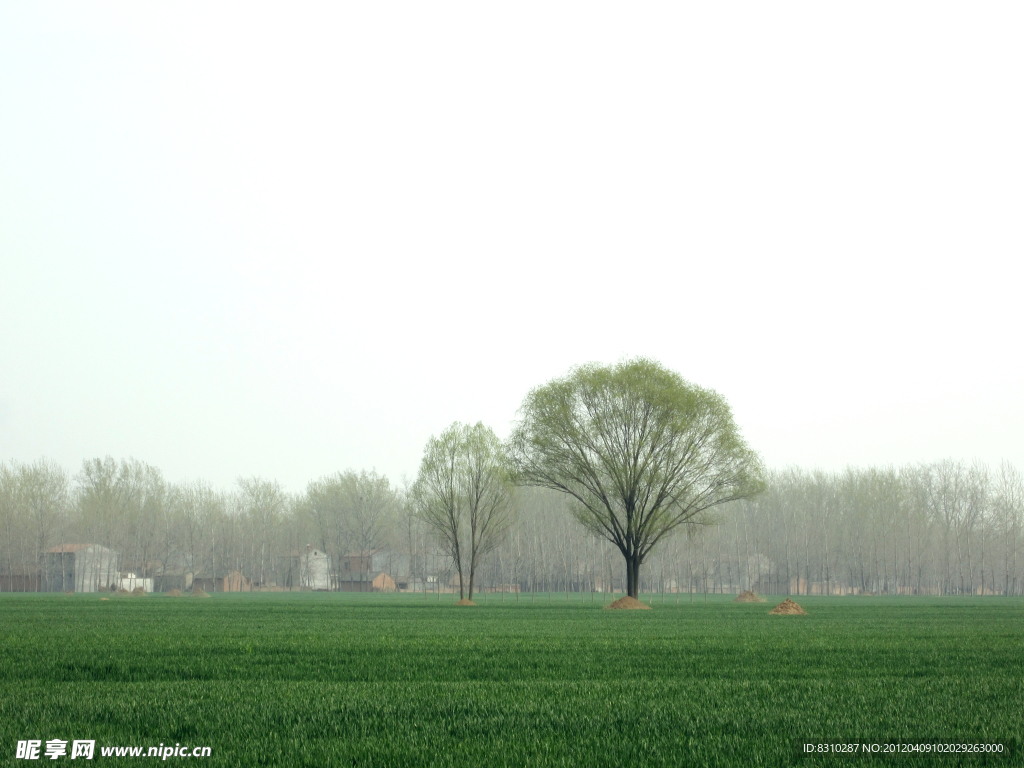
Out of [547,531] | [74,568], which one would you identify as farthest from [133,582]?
[547,531]

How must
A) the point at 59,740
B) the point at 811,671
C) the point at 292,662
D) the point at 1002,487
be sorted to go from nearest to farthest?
the point at 59,740 → the point at 811,671 → the point at 292,662 → the point at 1002,487

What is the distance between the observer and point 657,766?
7.38 meters

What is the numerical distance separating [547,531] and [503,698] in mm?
117365

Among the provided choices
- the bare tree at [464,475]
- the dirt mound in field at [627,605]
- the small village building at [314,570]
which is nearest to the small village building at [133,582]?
the small village building at [314,570]

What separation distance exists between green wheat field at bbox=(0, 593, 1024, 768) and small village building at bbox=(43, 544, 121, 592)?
110 meters

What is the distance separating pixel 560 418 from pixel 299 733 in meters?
45.9

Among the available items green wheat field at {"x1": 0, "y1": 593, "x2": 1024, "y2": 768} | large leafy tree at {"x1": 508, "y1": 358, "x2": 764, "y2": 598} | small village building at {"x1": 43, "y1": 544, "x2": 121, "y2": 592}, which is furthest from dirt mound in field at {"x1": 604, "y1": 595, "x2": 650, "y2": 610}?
small village building at {"x1": 43, "y1": 544, "x2": 121, "y2": 592}

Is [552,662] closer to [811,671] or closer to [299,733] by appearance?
[811,671]

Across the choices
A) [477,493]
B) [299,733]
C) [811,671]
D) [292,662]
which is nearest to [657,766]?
[299,733]

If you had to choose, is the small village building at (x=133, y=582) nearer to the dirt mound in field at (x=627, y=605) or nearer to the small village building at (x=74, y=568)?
the small village building at (x=74, y=568)

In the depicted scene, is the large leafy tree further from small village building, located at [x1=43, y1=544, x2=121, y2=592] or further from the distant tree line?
small village building, located at [x1=43, y1=544, x2=121, y2=592]

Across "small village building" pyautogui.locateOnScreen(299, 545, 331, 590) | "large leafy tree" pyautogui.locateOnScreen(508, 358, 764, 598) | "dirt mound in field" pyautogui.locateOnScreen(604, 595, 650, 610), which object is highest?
"large leafy tree" pyautogui.locateOnScreen(508, 358, 764, 598)

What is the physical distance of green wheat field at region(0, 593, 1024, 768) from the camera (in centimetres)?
803

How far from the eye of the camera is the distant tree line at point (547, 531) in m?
116
